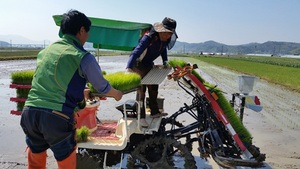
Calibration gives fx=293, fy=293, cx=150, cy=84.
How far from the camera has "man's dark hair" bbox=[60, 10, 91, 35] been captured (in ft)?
8.32

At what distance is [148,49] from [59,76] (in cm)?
211

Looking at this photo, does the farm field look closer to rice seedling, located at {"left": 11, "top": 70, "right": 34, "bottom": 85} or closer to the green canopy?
rice seedling, located at {"left": 11, "top": 70, "right": 34, "bottom": 85}

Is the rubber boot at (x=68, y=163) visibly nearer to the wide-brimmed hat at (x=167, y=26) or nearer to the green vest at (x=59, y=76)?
the green vest at (x=59, y=76)

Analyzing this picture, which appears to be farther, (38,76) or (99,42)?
(99,42)

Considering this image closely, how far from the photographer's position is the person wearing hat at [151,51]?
4.14 meters

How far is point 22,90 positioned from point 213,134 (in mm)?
2903

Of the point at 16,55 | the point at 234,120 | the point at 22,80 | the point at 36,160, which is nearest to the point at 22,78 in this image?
the point at 22,80

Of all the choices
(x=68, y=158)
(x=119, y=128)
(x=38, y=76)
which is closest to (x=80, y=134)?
(x=119, y=128)

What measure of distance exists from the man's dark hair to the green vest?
60 mm

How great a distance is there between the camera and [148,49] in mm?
4352

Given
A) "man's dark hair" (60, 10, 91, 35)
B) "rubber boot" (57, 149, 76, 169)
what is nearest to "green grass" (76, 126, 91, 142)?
"rubber boot" (57, 149, 76, 169)

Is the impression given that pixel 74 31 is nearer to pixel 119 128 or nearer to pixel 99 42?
pixel 119 128

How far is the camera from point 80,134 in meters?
3.84

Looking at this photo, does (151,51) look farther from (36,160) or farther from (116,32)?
(36,160)
